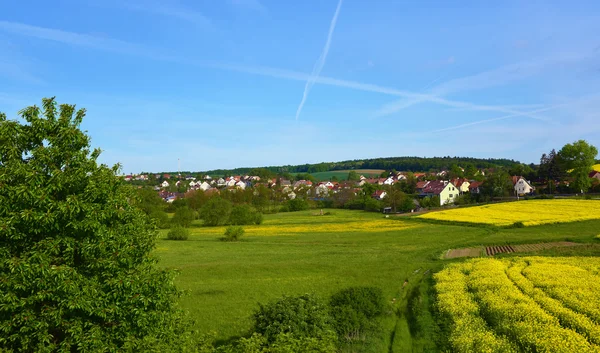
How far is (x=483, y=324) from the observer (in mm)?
16797

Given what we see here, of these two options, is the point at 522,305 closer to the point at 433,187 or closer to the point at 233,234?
the point at 233,234

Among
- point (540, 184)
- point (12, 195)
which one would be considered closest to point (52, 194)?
point (12, 195)

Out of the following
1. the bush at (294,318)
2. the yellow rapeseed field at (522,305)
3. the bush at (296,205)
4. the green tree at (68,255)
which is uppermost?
the green tree at (68,255)

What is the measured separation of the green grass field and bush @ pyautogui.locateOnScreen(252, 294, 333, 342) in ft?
9.86

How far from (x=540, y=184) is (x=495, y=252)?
8770 cm

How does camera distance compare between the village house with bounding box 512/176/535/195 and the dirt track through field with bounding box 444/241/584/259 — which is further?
the village house with bounding box 512/176/535/195

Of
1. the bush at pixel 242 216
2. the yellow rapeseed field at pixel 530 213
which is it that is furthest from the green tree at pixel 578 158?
the bush at pixel 242 216

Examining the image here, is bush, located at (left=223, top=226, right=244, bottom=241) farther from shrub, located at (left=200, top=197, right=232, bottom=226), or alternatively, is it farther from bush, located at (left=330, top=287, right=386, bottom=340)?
bush, located at (left=330, top=287, right=386, bottom=340)

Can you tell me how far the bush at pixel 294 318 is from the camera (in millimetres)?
14688

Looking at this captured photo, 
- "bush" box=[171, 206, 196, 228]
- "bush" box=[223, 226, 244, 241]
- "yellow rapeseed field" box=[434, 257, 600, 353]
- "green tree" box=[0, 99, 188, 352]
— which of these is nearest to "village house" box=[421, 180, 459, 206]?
"bush" box=[223, 226, 244, 241]

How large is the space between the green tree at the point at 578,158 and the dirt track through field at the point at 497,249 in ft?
207

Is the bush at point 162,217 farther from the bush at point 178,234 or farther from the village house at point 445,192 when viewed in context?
the village house at point 445,192

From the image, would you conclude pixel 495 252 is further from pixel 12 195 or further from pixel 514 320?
pixel 12 195

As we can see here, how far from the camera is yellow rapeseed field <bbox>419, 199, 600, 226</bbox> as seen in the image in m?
55.0
